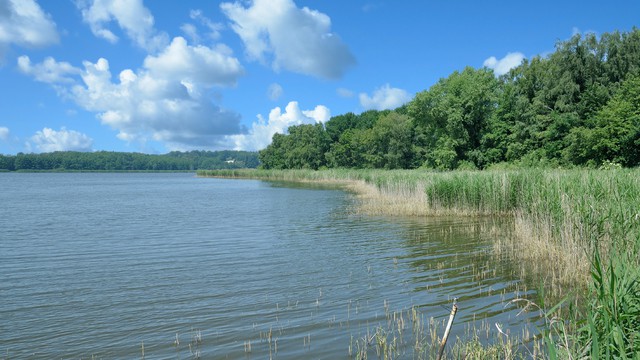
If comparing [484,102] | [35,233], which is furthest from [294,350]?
[484,102]

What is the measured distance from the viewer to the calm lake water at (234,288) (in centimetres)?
596

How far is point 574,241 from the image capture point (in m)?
8.91

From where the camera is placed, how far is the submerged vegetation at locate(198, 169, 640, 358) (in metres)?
4.01

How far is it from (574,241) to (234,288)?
6732 millimetres

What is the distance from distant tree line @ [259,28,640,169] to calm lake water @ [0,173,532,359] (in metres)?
21.8

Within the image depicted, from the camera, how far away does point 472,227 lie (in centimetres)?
1530

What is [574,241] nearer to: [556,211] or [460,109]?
[556,211]

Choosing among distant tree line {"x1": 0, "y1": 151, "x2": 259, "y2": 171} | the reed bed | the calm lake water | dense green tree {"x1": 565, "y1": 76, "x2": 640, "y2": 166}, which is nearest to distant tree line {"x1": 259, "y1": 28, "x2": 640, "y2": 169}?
dense green tree {"x1": 565, "y1": 76, "x2": 640, "y2": 166}

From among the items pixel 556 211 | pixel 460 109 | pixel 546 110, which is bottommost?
pixel 556 211

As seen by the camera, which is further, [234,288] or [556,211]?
[556,211]

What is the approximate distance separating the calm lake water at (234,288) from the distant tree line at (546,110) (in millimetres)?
21803

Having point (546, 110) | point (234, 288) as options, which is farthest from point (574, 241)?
point (546, 110)

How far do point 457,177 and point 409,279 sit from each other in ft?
36.3

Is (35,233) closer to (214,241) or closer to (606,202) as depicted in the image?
(214,241)
